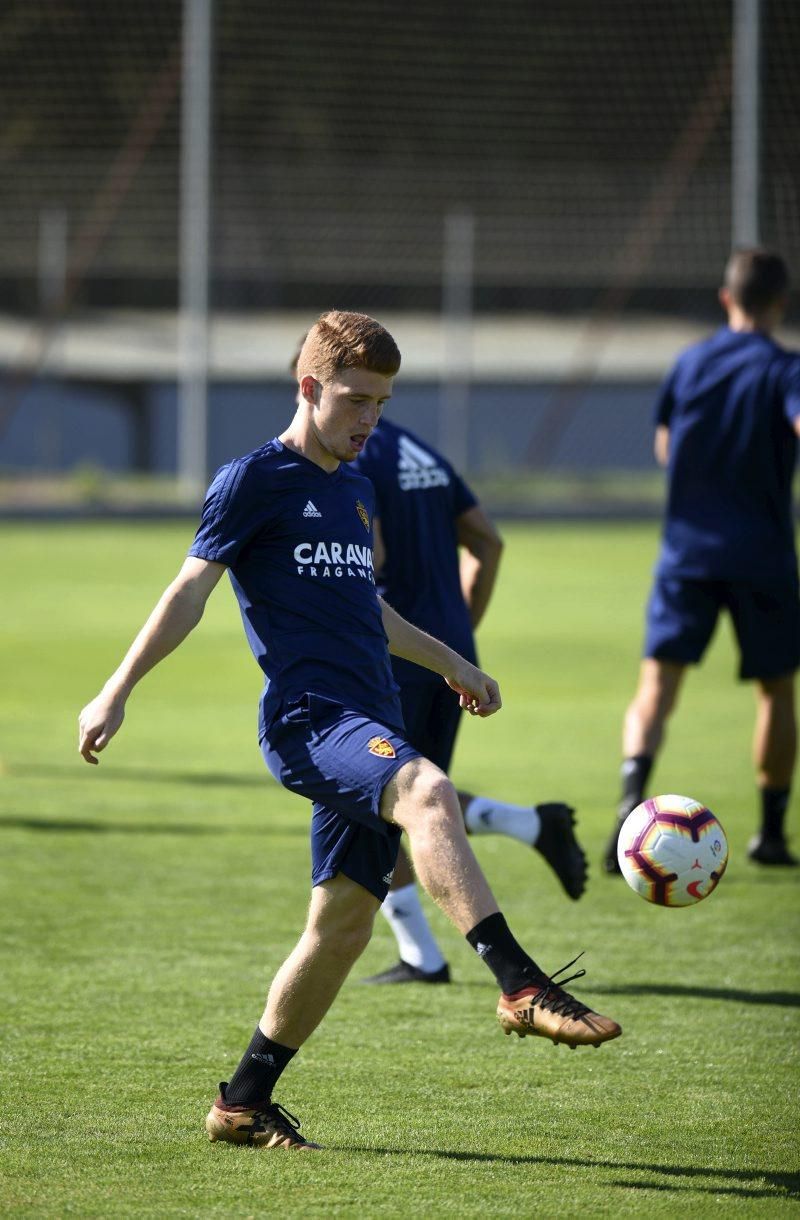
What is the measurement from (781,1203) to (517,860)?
3.79 m

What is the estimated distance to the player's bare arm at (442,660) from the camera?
13.4ft

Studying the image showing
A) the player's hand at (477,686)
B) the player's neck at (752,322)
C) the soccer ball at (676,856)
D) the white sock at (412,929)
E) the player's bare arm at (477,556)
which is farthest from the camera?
the player's neck at (752,322)

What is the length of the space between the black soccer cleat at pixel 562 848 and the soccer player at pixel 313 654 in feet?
5.53

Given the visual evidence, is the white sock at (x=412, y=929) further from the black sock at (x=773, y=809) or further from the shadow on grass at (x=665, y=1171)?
the black sock at (x=773, y=809)

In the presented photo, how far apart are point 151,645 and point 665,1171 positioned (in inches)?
61.5

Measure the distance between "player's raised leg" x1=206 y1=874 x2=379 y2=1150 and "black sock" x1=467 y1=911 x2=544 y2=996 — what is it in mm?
334

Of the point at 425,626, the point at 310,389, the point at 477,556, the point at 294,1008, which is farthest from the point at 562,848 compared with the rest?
the point at 310,389

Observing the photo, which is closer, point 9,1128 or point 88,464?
point 9,1128

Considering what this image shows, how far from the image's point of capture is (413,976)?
550cm

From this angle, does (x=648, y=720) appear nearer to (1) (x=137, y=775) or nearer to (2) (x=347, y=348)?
(1) (x=137, y=775)

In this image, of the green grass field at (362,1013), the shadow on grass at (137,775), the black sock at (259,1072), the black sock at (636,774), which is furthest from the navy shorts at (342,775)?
the shadow on grass at (137,775)

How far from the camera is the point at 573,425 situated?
28.3m

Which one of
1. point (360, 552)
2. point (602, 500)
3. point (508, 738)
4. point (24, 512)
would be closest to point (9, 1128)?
point (360, 552)

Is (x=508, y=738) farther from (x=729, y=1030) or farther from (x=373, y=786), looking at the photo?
(x=373, y=786)
